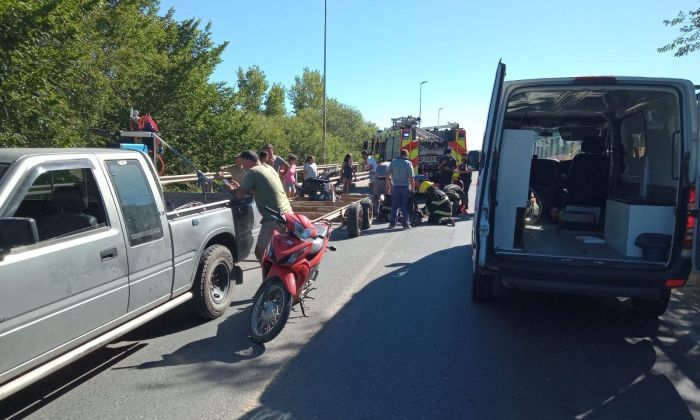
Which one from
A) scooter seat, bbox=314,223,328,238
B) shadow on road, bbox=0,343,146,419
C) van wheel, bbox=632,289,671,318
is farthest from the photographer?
scooter seat, bbox=314,223,328,238

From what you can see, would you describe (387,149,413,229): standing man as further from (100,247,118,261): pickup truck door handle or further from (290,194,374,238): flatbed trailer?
(100,247,118,261): pickup truck door handle

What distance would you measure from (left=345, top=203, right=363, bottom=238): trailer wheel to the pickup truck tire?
16.4 ft

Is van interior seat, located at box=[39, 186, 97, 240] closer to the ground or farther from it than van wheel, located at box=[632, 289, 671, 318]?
farther from it

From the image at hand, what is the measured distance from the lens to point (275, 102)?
65.4 metres

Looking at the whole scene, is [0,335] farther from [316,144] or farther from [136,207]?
[316,144]

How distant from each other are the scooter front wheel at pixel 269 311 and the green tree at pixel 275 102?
6097cm

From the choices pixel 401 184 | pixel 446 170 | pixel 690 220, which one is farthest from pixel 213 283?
pixel 446 170

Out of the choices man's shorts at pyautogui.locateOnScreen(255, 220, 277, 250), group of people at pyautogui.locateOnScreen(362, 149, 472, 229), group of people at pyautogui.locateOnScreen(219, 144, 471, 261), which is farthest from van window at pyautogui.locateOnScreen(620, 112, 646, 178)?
group of people at pyautogui.locateOnScreen(362, 149, 472, 229)

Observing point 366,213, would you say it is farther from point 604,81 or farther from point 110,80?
point 110,80

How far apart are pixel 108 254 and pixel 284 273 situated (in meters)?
1.68

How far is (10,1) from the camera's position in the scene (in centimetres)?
836

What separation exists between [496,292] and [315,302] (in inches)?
93.7

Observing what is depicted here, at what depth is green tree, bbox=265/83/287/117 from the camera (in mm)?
64875

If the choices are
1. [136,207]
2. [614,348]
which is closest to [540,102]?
[614,348]
